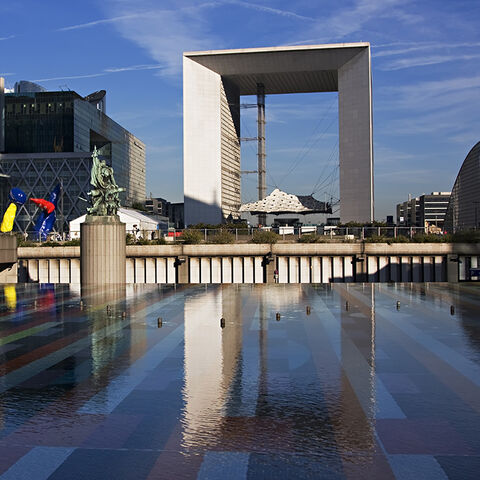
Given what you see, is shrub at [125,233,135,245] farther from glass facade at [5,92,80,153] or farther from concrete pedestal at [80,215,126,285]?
glass facade at [5,92,80,153]

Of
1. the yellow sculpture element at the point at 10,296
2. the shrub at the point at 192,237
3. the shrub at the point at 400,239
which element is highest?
the shrub at the point at 192,237

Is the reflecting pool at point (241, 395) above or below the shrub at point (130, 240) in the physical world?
below

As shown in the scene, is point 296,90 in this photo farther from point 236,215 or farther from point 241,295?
point 241,295

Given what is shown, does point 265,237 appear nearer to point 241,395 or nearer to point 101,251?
point 101,251

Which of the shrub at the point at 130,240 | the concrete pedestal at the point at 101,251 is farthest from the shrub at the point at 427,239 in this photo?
the concrete pedestal at the point at 101,251

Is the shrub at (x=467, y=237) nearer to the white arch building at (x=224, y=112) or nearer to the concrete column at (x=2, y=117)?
the white arch building at (x=224, y=112)

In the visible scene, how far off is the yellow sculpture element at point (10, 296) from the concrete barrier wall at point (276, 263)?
10146 mm

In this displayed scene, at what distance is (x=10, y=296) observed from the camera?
37.1 metres

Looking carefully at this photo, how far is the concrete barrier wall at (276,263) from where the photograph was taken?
52.7 metres

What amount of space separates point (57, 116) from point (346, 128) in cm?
10399

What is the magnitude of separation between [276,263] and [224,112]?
72.9m

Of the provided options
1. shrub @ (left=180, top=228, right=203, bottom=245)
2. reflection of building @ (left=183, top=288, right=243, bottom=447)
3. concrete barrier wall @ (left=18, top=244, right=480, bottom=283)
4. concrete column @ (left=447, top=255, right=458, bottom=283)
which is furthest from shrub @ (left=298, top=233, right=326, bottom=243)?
reflection of building @ (left=183, top=288, right=243, bottom=447)

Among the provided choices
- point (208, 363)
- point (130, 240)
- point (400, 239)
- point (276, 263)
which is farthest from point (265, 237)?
point (208, 363)

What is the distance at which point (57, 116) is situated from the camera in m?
181
